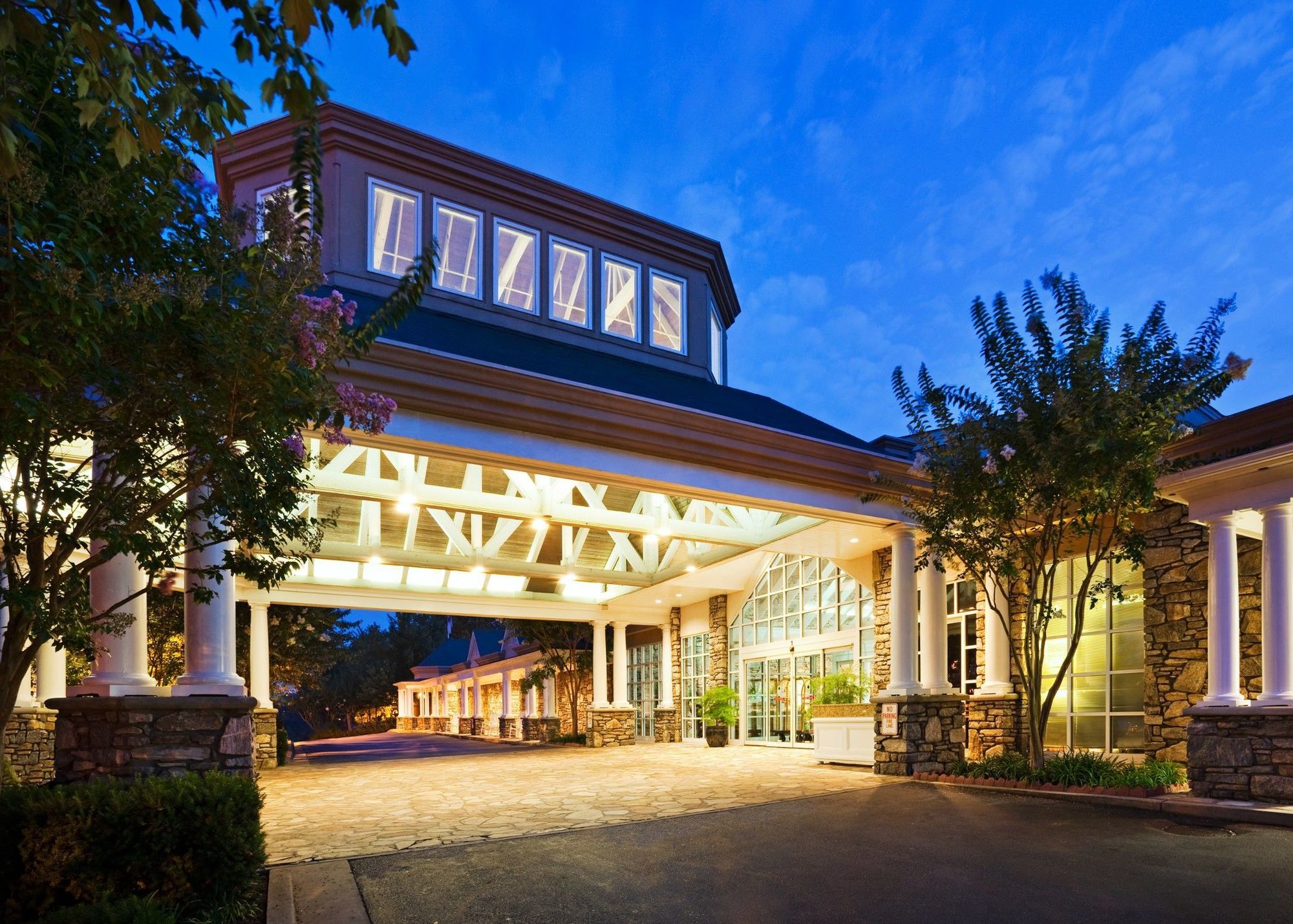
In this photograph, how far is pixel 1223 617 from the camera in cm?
1007

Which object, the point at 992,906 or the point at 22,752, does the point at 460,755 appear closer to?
the point at 22,752

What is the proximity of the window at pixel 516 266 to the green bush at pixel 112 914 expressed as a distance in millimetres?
9841

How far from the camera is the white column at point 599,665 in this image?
2403 cm

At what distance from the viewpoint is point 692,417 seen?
10.5 m

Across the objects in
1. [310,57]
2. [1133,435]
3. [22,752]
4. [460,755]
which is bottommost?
[460,755]

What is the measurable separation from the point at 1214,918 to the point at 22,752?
1510cm

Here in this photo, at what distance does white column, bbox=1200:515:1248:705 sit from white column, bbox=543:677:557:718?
19968 mm

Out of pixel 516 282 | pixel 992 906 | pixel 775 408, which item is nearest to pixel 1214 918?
pixel 992 906

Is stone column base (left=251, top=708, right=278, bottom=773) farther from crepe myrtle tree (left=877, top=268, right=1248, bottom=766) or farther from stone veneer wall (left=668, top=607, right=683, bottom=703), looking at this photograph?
crepe myrtle tree (left=877, top=268, right=1248, bottom=766)

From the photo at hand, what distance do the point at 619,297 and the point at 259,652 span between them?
36.1ft

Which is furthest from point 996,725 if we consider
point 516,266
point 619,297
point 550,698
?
point 550,698

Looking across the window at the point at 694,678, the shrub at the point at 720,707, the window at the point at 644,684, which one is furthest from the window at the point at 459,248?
the window at the point at 644,684

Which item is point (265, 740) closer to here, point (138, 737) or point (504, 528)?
point (504, 528)

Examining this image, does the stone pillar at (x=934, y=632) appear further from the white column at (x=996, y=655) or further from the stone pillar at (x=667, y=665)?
the stone pillar at (x=667, y=665)
